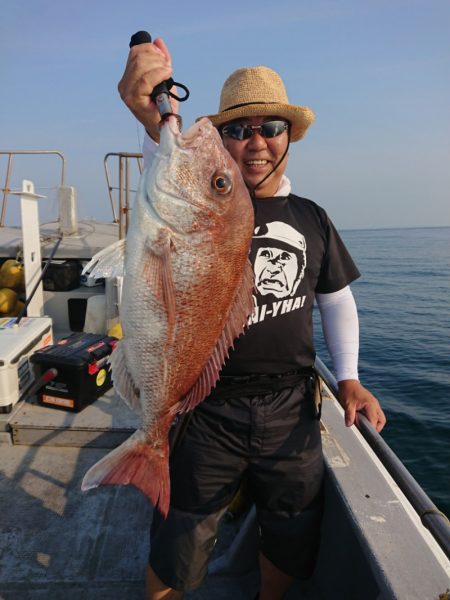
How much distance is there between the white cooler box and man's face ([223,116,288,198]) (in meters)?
2.75

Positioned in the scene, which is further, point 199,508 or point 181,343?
point 199,508

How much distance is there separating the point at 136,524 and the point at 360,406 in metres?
1.78

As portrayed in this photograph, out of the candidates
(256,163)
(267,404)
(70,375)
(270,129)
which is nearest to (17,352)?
(70,375)

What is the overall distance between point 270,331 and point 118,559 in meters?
1.79

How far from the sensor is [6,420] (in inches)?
141

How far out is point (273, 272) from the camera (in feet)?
6.41

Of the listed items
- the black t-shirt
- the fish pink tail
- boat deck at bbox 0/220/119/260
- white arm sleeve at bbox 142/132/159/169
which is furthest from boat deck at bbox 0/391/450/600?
boat deck at bbox 0/220/119/260

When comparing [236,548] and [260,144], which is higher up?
[260,144]

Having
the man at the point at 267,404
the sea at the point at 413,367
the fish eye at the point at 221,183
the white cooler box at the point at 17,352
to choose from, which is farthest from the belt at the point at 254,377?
the sea at the point at 413,367

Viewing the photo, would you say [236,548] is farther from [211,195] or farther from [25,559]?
[211,195]

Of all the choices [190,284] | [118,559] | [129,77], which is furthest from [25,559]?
[129,77]

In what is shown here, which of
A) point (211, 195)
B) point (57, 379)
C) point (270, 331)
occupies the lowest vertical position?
point (57, 379)

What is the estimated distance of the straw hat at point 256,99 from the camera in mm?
1949

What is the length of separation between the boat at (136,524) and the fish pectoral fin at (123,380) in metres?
1.06
